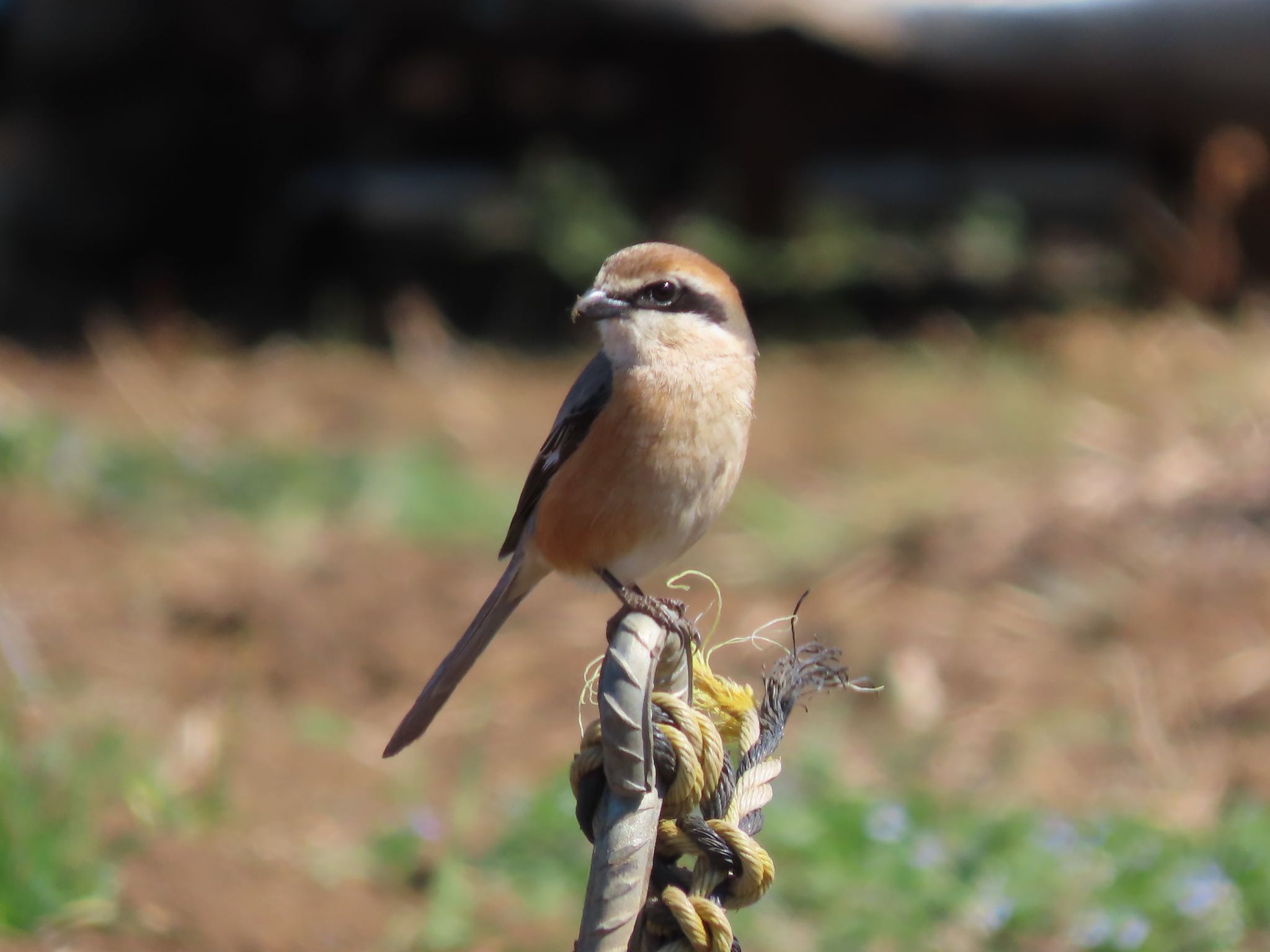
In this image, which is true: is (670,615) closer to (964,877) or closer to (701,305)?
(701,305)

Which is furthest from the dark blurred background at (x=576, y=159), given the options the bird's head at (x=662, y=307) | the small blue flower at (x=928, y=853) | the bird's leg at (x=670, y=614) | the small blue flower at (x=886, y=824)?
the bird's leg at (x=670, y=614)

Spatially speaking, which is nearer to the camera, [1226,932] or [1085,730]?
[1226,932]

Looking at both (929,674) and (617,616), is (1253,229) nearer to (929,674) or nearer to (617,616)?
(929,674)

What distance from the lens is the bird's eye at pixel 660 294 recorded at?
2.71m

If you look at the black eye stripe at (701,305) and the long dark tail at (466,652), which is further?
the black eye stripe at (701,305)

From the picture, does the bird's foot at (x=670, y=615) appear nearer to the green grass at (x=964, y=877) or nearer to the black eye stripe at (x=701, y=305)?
the black eye stripe at (x=701, y=305)

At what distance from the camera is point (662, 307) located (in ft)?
9.05

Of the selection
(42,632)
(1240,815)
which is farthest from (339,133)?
(1240,815)

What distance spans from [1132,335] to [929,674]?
5129mm

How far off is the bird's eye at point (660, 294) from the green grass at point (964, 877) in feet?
5.34

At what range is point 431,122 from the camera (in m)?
12.9

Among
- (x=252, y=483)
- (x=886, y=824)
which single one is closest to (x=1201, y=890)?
(x=886, y=824)

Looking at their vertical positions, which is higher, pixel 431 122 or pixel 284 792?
pixel 431 122

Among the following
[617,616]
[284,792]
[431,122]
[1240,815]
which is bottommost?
[284,792]
